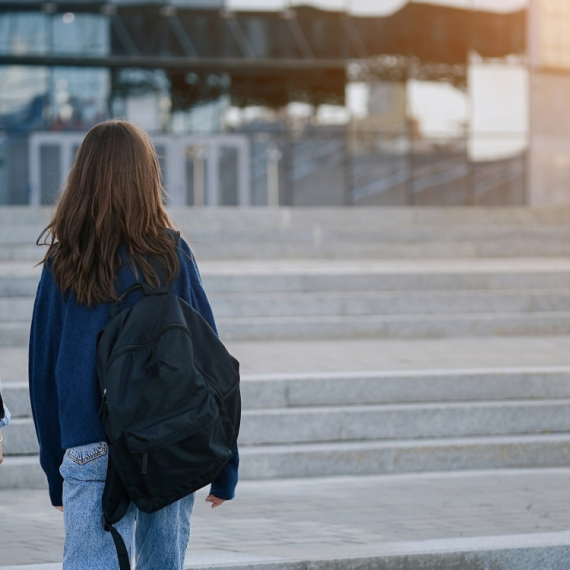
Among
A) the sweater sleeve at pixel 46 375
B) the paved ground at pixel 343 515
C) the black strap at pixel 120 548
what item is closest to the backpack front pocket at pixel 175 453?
the black strap at pixel 120 548

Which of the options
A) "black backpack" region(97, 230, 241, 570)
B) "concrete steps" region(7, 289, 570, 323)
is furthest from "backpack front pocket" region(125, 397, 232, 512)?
"concrete steps" region(7, 289, 570, 323)

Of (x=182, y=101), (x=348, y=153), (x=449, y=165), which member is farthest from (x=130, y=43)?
(x=449, y=165)

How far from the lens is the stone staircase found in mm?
6000

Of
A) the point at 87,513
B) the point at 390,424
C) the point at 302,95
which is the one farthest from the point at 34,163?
the point at 87,513

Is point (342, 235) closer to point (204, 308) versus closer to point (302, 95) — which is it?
point (302, 95)

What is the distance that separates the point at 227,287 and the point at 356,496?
4.95 metres

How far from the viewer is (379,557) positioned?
402cm

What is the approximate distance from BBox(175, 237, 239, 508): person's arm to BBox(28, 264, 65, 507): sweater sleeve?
0.37 metres

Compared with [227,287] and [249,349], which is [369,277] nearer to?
[227,287]

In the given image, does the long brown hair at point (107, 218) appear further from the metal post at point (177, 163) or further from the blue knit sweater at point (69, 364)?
the metal post at point (177, 163)

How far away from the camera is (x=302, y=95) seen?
25.6 m

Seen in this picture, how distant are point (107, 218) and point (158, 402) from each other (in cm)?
52

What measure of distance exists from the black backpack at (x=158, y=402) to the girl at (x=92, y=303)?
5cm

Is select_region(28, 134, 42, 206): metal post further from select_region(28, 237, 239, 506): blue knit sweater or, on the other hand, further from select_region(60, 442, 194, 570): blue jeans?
select_region(60, 442, 194, 570): blue jeans
